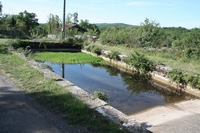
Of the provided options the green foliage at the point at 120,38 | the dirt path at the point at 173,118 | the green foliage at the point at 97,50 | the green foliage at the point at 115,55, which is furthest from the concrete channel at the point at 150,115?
the green foliage at the point at 120,38

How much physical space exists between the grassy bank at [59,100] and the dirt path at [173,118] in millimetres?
1755

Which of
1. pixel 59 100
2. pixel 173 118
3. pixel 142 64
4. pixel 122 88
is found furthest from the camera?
pixel 142 64

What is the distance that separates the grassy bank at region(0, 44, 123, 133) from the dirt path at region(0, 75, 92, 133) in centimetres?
16

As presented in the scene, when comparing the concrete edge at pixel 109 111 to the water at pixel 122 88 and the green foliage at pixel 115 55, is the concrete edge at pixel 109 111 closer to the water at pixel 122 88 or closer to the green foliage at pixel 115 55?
the water at pixel 122 88

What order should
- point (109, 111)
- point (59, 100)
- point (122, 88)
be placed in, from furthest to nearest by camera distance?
1. point (122, 88)
2. point (59, 100)
3. point (109, 111)

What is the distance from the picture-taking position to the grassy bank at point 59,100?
10.4 feet

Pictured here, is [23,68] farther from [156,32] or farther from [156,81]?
[156,32]

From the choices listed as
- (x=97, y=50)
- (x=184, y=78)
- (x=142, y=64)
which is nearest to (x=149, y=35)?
(x=97, y=50)

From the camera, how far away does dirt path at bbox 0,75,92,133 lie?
2.94 m

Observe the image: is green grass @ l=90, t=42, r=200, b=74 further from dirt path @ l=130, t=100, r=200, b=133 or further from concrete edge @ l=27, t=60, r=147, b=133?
concrete edge @ l=27, t=60, r=147, b=133

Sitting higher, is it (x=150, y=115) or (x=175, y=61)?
(x=175, y=61)

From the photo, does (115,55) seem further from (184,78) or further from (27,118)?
(27,118)

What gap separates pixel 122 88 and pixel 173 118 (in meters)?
3.32

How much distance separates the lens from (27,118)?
3264mm
